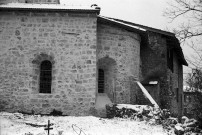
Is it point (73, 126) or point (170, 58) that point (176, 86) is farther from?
point (73, 126)

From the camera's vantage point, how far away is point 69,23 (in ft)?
39.0

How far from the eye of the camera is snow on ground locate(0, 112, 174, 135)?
838 cm

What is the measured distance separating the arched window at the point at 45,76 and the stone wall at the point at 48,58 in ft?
0.68

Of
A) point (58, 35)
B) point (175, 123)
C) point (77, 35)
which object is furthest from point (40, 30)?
point (175, 123)

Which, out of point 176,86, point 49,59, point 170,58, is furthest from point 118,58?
point 176,86

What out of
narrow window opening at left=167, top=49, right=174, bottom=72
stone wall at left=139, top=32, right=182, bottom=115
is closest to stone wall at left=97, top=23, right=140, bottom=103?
stone wall at left=139, top=32, right=182, bottom=115

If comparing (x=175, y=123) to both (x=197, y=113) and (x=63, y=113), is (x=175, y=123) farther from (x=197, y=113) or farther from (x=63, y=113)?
(x=63, y=113)

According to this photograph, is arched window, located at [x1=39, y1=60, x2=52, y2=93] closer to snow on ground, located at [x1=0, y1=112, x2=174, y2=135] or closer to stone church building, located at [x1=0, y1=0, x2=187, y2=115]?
stone church building, located at [x1=0, y1=0, x2=187, y2=115]

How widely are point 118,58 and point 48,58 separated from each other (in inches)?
141

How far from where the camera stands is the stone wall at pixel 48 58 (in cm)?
1138

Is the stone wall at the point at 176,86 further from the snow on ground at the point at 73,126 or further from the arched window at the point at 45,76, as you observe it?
the arched window at the point at 45,76

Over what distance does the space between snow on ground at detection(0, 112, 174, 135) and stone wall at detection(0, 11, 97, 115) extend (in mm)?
874

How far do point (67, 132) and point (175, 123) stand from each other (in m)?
4.50

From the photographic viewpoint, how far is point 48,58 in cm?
1180
